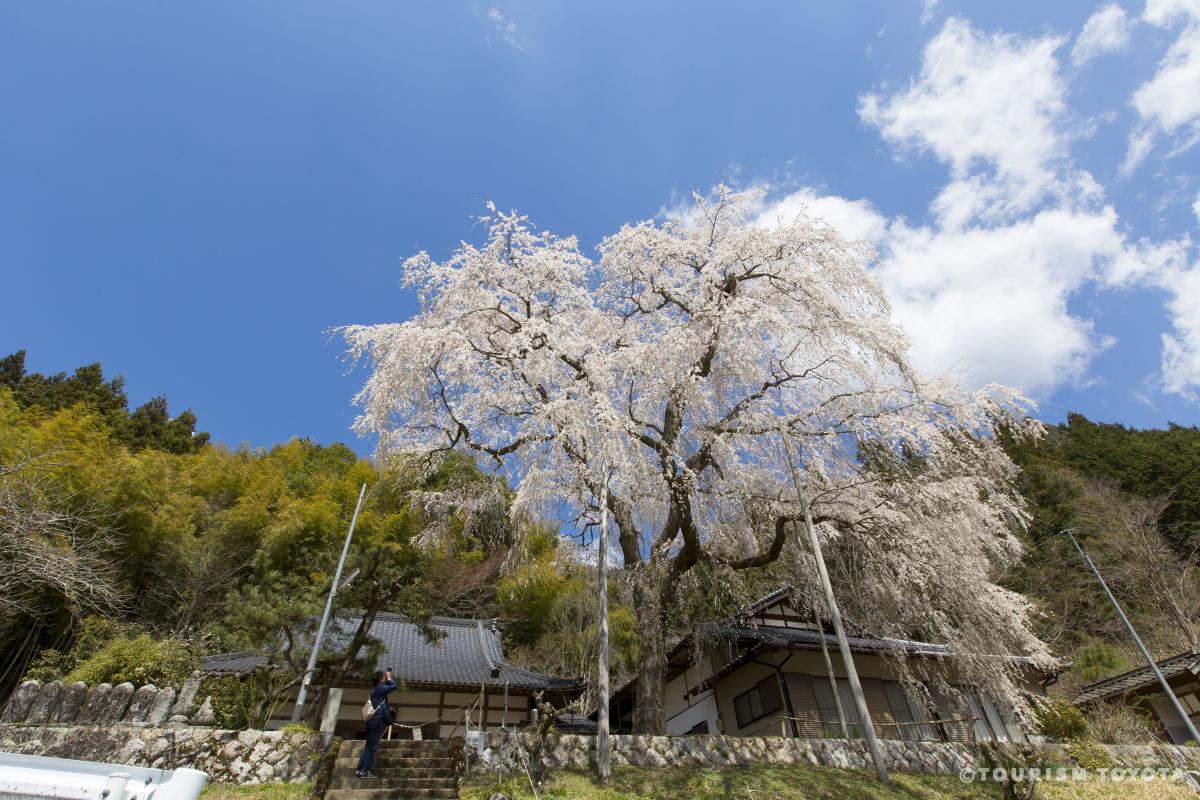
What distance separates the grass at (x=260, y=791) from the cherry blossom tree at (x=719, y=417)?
4.42 meters

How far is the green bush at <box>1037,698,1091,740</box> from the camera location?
11984 millimetres

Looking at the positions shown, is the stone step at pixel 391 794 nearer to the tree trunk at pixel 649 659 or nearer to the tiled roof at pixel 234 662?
the tree trunk at pixel 649 659

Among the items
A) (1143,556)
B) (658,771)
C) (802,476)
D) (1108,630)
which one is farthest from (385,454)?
(1108,630)

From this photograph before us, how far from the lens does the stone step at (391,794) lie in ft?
23.0

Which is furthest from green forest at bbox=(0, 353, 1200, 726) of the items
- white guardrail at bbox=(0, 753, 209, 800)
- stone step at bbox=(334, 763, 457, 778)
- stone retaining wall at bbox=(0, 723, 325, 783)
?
white guardrail at bbox=(0, 753, 209, 800)

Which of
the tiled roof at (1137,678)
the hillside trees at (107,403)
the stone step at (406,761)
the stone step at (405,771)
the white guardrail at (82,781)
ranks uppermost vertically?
the hillside trees at (107,403)

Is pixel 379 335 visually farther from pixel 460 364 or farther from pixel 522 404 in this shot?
pixel 522 404

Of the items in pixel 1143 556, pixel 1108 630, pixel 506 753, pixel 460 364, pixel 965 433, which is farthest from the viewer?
pixel 1108 630

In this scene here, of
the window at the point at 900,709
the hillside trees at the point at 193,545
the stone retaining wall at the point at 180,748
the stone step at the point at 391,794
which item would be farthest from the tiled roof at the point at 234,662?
the window at the point at 900,709

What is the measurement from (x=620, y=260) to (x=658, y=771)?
8626mm

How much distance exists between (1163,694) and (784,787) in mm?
15293

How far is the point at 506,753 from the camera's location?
320 inches

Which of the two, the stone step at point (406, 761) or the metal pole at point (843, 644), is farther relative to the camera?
the metal pole at point (843, 644)

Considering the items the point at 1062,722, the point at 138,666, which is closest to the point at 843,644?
the point at 1062,722
